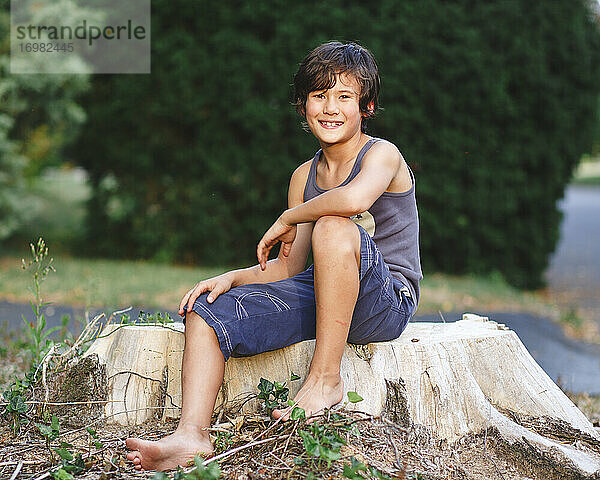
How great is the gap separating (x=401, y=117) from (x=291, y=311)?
4956mm

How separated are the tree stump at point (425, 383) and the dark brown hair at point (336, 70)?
3.09ft

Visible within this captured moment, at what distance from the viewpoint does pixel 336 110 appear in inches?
101

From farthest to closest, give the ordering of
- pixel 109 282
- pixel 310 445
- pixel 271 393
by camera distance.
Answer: pixel 109 282, pixel 271 393, pixel 310 445

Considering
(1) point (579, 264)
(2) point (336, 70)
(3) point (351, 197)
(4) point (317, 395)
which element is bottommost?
(1) point (579, 264)

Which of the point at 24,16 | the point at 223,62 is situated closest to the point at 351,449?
the point at 223,62

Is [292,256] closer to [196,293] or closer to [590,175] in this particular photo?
[196,293]

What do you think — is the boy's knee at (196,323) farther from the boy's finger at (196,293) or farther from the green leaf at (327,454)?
the green leaf at (327,454)

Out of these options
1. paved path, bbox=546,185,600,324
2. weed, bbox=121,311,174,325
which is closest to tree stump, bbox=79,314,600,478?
weed, bbox=121,311,174,325

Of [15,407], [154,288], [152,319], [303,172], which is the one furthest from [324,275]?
[154,288]

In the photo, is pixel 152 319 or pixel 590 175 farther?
pixel 590 175

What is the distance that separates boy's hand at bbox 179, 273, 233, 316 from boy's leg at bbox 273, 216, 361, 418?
36 cm

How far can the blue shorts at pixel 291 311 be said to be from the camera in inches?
92.9

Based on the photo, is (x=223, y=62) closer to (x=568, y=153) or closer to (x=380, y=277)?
(x=568, y=153)
